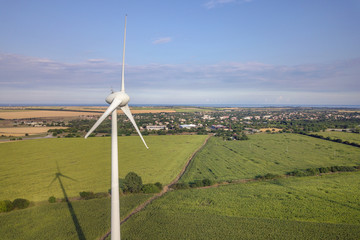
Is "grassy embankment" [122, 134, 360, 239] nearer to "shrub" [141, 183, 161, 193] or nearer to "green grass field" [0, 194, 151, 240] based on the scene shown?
"shrub" [141, 183, 161, 193]

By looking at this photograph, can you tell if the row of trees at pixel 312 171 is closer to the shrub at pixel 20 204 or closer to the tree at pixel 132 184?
the tree at pixel 132 184

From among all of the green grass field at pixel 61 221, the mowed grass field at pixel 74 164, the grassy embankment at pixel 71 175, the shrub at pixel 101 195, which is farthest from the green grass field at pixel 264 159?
the green grass field at pixel 61 221

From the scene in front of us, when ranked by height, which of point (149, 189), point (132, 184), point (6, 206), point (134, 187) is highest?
point (132, 184)

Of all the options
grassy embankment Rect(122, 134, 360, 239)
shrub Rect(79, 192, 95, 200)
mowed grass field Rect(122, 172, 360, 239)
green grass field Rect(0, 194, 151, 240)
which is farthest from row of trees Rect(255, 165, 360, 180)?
shrub Rect(79, 192, 95, 200)

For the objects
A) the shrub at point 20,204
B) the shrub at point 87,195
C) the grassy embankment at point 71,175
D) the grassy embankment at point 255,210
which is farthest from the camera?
the shrub at point 87,195

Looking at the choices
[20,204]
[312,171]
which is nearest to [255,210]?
[312,171]

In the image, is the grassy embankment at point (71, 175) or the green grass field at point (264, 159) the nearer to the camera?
the grassy embankment at point (71, 175)

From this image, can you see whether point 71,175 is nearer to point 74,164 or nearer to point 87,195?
point 74,164
